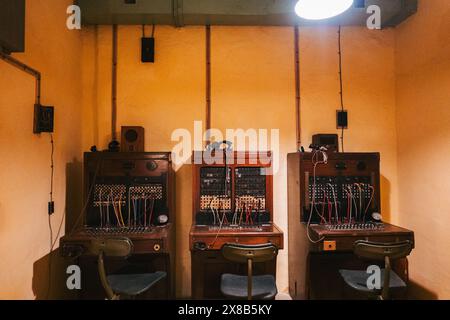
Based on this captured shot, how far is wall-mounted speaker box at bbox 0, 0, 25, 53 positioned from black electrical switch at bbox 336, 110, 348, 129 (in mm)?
3145

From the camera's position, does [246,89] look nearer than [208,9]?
No

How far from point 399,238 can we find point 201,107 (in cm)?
242

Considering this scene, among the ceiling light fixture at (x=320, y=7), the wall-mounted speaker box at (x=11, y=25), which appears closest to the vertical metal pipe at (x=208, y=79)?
the ceiling light fixture at (x=320, y=7)

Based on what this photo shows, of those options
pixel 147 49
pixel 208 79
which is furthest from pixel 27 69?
pixel 208 79

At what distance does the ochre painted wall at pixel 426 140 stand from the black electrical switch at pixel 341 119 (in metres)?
0.64

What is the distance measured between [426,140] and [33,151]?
12.4 feet

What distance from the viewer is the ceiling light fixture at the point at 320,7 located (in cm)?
205

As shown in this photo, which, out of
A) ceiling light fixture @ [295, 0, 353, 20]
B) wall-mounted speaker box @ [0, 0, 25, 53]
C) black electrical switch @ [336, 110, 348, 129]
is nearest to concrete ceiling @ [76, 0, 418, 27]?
ceiling light fixture @ [295, 0, 353, 20]

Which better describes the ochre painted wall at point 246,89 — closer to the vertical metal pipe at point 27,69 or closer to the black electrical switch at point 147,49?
the black electrical switch at point 147,49

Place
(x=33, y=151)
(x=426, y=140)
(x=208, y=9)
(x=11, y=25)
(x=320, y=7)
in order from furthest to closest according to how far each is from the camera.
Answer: (x=208, y=9)
(x=426, y=140)
(x=33, y=151)
(x=320, y=7)
(x=11, y=25)

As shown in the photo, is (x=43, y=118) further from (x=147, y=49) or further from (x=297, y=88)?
(x=297, y=88)

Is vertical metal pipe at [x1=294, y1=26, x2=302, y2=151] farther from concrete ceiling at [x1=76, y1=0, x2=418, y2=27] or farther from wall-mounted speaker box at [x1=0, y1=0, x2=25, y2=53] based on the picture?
wall-mounted speaker box at [x1=0, y1=0, x2=25, y2=53]

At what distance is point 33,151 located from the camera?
89.7 inches

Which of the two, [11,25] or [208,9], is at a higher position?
[208,9]
